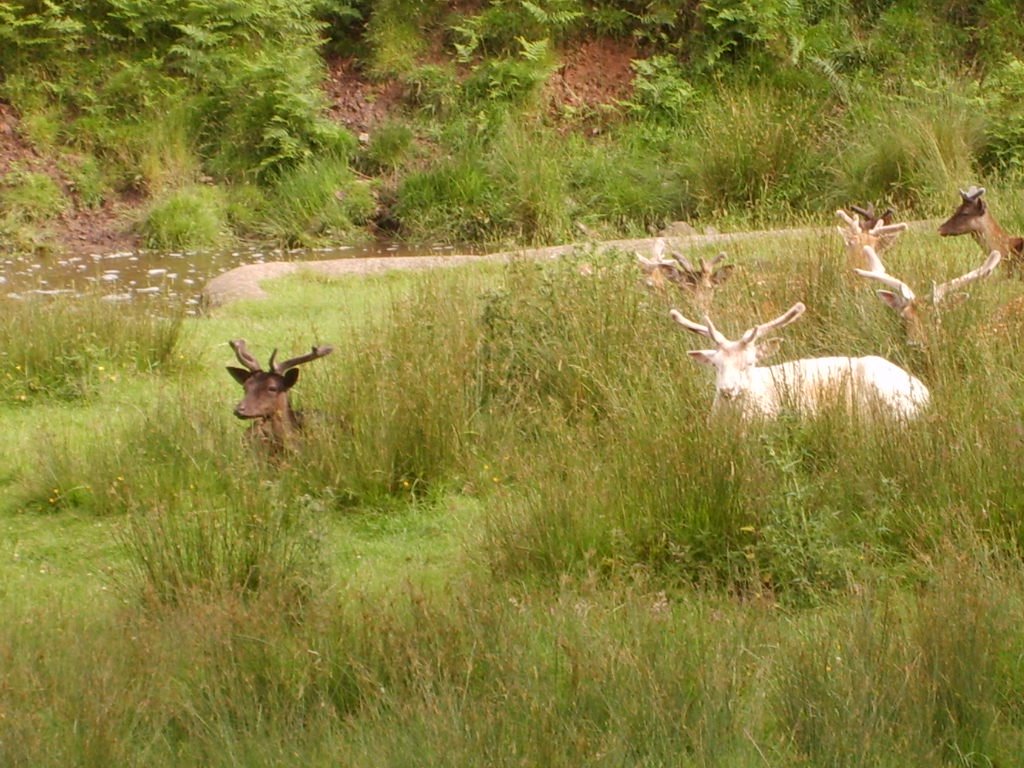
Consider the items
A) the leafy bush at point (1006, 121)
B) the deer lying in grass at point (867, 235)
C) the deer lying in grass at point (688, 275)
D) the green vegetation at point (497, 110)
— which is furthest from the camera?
the green vegetation at point (497, 110)

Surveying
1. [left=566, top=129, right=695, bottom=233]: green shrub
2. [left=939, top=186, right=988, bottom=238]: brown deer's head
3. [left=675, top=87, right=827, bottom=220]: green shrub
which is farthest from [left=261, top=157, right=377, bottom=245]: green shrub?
[left=939, top=186, right=988, bottom=238]: brown deer's head

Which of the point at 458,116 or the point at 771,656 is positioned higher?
the point at 458,116

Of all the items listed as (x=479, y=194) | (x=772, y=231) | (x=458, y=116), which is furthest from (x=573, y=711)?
(x=458, y=116)

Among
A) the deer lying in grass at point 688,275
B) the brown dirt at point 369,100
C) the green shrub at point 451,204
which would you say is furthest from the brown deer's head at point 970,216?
the brown dirt at point 369,100

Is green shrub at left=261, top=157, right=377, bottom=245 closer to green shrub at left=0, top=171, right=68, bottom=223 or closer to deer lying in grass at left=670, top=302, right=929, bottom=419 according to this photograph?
green shrub at left=0, top=171, right=68, bottom=223

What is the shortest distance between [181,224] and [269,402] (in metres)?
9.94

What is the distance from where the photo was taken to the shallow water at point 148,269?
14.0 m

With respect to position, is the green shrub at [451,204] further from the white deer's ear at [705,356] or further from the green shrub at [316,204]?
the white deer's ear at [705,356]

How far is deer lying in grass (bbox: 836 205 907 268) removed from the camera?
1009cm

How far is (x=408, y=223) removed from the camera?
59.4 feet

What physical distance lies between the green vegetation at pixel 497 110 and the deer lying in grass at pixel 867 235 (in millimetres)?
4338

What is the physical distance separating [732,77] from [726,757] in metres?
16.4

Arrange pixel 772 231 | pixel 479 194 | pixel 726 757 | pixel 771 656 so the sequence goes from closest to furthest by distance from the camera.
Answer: pixel 726 757
pixel 771 656
pixel 772 231
pixel 479 194

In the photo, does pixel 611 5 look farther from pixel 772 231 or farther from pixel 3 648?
pixel 3 648
